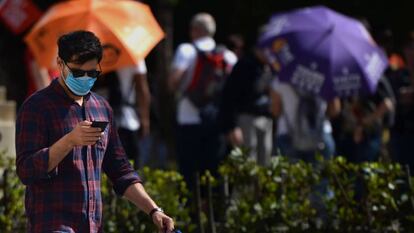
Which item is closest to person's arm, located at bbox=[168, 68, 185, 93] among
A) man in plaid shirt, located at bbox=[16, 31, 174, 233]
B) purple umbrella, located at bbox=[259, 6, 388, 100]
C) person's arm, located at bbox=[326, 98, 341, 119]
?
purple umbrella, located at bbox=[259, 6, 388, 100]

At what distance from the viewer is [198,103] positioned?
1058 centimetres

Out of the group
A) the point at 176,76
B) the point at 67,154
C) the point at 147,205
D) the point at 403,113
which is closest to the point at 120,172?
the point at 147,205

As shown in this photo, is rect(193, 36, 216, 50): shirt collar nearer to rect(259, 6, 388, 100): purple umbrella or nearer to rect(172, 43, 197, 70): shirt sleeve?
rect(172, 43, 197, 70): shirt sleeve


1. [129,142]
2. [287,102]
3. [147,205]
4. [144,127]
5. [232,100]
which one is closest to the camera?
[147,205]

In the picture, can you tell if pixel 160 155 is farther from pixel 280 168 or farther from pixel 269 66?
pixel 280 168

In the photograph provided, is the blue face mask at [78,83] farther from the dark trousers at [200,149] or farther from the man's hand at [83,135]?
the dark trousers at [200,149]

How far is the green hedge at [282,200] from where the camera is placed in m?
8.31

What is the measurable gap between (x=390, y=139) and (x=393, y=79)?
0.62 meters

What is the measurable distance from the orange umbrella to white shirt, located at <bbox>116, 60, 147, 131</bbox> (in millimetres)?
290

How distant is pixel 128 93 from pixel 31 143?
13.7 feet

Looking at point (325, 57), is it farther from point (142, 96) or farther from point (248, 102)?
point (142, 96)

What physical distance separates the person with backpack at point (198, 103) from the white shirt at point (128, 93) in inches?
28.0

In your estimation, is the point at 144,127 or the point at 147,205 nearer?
the point at 147,205

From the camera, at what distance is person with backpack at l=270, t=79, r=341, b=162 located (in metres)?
10.7
